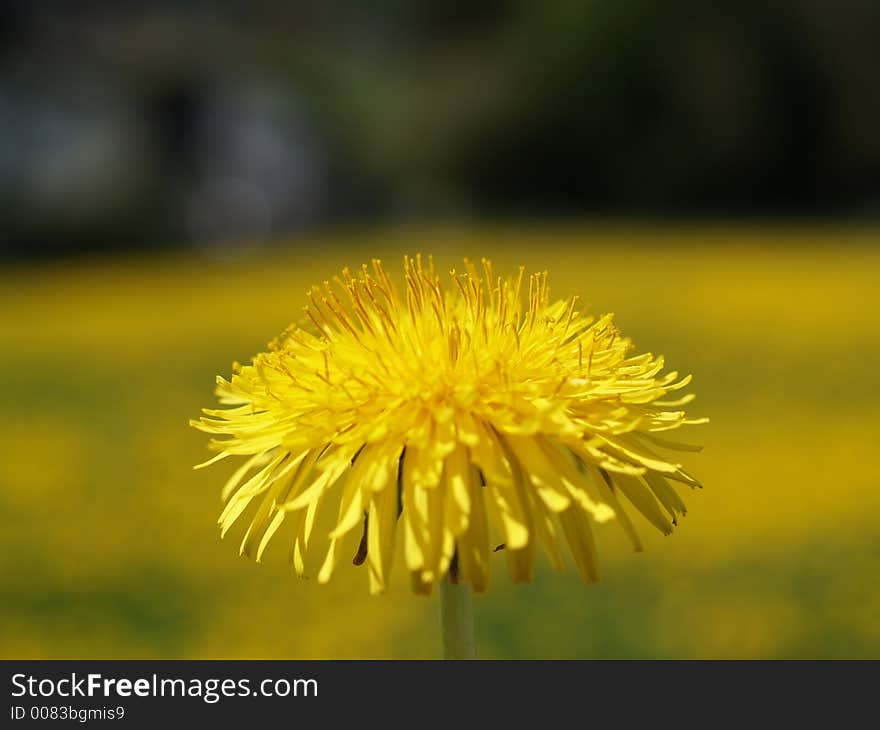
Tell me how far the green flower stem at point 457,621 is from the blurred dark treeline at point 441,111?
1970 cm

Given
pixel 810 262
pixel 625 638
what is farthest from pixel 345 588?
pixel 810 262

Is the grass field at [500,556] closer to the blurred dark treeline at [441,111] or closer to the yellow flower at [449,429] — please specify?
the yellow flower at [449,429]

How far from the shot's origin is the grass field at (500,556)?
5184mm

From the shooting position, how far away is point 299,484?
64.9 inches

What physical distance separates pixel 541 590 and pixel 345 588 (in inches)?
37.2

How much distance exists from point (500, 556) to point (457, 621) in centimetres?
488

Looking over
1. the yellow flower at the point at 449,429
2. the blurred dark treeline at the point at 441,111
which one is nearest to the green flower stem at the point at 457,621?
the yellow flower at the point at 449,429

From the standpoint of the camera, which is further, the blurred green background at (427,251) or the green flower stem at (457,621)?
the blurred green background at (427,251)

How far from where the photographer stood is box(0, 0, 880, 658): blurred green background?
552 centimetres

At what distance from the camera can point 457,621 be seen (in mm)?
1516

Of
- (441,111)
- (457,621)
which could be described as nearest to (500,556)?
(457,621)

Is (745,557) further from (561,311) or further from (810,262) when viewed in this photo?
(810,262)

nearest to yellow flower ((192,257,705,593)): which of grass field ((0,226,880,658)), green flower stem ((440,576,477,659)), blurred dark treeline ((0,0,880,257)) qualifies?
green flower stem ((440,576,477,659))

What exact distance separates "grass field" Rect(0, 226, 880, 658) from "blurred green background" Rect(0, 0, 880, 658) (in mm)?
26
